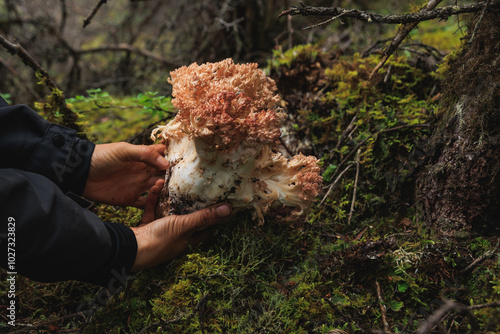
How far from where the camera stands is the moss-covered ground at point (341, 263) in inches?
75.3

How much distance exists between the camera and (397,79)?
3014 mm

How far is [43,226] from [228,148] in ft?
3.85

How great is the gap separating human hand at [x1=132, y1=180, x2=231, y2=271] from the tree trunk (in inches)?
59.6

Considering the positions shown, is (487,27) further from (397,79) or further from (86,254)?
(86,254)

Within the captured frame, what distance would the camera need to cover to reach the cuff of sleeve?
79.7 inches

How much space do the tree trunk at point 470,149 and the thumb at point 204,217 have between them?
1.49 metres

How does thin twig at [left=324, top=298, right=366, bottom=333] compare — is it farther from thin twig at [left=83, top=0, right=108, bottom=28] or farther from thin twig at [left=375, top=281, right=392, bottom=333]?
thin twig at [left=83, top=0, right=108, bottom=28]

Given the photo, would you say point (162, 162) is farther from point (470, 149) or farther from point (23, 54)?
point (470, 149)

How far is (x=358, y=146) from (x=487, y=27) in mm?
1179

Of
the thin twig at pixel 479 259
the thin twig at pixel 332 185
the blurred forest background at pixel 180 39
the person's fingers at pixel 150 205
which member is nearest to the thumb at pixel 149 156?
the person's fingers at pixel 150 205

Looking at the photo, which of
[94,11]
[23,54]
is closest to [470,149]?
[94,11]

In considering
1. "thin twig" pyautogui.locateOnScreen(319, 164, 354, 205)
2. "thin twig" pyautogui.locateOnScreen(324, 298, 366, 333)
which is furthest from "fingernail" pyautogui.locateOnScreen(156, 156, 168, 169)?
"thin twig" pyautogui.locateOnScreen(324, 298, 366, 333)

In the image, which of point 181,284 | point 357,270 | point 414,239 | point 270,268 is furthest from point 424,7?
point 181,284

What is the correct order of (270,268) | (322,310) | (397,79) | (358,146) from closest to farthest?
(322,310) < (270,268) < (358,146) < (397,79)
